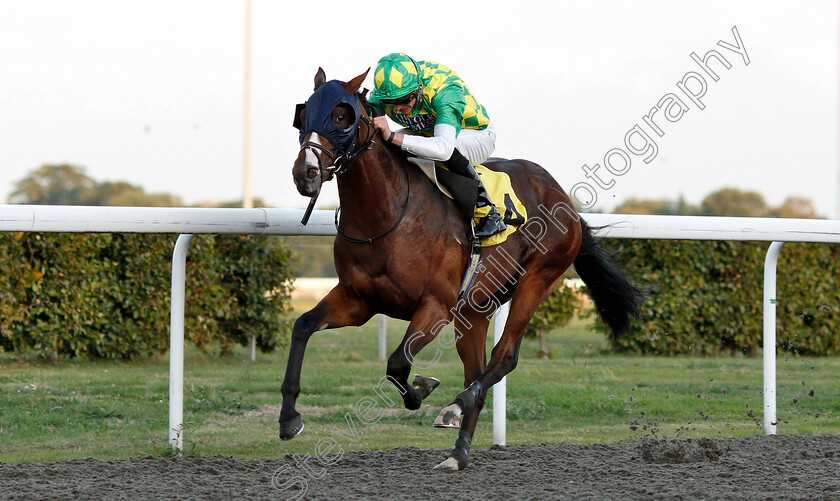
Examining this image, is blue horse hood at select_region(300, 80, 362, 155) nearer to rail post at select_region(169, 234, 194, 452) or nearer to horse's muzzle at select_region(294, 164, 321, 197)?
horse's muzzle at select_region(294, 164, 321, 197)

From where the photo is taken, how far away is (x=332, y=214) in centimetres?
432

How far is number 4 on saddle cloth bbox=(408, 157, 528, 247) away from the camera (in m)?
3.85

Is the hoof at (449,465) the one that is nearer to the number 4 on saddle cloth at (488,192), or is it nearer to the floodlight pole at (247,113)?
the number 4 on saddle cloth at (488,192)

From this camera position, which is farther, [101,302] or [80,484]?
[101,302]

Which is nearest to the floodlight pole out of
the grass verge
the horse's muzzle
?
the grass verge

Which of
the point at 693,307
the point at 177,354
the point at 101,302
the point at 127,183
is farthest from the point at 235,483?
the point at 127,183

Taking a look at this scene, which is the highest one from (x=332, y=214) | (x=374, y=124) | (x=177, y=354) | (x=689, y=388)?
(x=374, y=124)

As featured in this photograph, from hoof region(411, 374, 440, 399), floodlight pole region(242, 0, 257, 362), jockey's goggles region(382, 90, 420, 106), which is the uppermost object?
floodlight pole region(242, 0, 257, 362)

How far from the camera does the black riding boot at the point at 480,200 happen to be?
3.84m

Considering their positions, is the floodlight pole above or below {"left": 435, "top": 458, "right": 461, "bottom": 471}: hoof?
above

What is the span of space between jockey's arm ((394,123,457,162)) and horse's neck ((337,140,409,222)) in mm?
115

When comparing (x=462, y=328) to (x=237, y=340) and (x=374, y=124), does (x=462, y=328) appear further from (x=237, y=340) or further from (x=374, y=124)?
(x=237, y=340)

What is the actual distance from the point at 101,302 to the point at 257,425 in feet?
9.32

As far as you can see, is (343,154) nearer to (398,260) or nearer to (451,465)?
(398,260)
